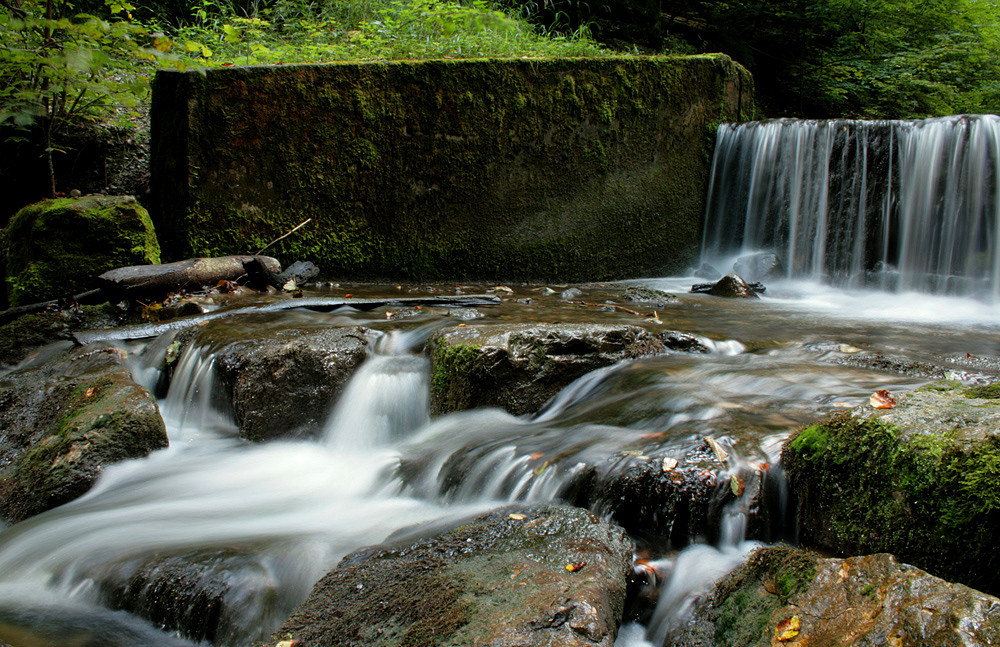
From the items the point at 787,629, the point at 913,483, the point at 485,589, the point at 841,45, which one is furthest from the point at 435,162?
the point at 841,45

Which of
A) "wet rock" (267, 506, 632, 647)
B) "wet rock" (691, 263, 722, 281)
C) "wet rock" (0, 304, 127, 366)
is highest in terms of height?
"wet rock" (691, 263, 722, 281)

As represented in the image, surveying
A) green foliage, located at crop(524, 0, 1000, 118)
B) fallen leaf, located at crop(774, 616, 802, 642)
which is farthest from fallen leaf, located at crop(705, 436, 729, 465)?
green foliage, located at crop(524, 0, 1000, 118)

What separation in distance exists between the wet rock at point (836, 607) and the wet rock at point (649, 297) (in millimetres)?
4139

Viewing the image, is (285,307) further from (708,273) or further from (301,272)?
(708,273)

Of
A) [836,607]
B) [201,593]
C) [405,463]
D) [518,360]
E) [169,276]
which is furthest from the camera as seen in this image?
[169,276]

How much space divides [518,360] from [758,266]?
A: 4.91 m

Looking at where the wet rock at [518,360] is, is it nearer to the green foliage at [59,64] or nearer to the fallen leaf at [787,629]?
the fallen leaf at [787,629]

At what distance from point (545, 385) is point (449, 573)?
1.85 m

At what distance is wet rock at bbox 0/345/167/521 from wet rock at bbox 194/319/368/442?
468 millimetres

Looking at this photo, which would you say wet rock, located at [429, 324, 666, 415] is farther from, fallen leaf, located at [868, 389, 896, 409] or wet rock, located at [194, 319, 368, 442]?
fallen leaf, located at [868, 389, 896, 409]

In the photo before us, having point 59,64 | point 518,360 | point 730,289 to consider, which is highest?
point 59,64

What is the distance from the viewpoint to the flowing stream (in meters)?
2.41

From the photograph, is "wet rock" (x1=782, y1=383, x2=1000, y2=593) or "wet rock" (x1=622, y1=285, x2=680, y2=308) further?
"wet rock" (x1=622, y1=285, x2=680, y2=308)

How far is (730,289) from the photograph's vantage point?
6.83 meters
